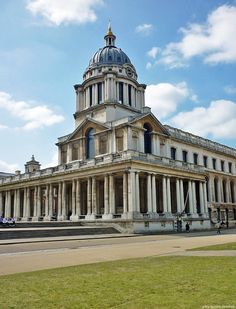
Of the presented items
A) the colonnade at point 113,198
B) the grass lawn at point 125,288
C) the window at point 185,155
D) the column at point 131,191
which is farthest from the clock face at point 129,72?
the grass lawn at point 125,288

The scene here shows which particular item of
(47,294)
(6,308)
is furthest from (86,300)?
(6,308)

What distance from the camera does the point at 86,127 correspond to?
57094 mm

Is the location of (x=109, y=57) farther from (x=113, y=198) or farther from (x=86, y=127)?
(x=113, y=198)

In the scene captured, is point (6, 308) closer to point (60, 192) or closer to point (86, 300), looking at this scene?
point (86, 300)

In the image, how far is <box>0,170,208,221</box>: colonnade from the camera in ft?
146

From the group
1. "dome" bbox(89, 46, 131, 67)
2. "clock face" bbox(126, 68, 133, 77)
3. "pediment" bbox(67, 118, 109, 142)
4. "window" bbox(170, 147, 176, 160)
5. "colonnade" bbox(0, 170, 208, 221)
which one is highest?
"dome" bbox(89, 46, 131, 67)

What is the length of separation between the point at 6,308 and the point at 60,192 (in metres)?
46.9

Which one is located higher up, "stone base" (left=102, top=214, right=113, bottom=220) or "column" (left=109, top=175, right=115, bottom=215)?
"column" (left=109, top=175, right=115, bottom=215)

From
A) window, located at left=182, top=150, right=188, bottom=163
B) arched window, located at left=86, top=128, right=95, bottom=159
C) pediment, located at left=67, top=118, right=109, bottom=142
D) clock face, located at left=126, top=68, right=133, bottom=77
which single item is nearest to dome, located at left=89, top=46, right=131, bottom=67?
clock face, located at left=126, top=68, right=133, bottom=77

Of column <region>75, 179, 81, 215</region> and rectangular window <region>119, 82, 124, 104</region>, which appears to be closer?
column <region>75, 179, 81, 215</region>

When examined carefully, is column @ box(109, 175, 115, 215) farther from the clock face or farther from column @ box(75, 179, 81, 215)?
the clock face

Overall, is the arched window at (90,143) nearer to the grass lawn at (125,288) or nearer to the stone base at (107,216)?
the stone base at (107,216)

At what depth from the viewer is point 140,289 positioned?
28.2 feet

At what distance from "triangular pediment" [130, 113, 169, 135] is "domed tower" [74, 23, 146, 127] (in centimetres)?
681
